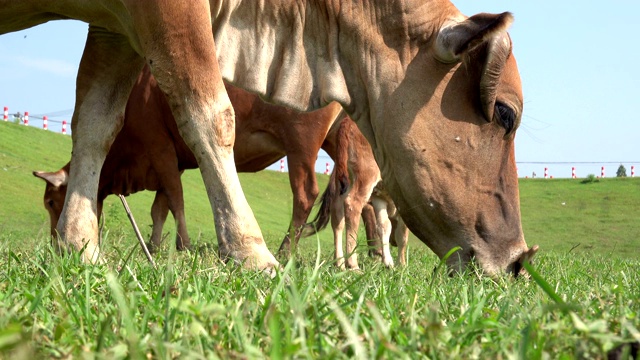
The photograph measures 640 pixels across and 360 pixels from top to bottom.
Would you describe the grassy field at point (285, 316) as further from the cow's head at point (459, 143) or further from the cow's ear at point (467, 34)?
the cow's ear at point (467, 34)

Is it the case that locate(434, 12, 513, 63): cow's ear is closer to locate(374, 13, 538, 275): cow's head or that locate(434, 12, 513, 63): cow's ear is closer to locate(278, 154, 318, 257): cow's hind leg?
locate(374, 13, 538, 275): cow's head

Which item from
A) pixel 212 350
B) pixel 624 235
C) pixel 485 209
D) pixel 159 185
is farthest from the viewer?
pixel 624 235

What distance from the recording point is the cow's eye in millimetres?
4395

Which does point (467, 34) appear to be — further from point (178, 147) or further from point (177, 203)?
point (177, 203)

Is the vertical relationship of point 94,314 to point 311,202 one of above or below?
above

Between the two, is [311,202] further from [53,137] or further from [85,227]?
[53,137]

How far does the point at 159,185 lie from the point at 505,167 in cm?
761

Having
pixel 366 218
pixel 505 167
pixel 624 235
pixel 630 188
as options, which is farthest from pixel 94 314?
pixel 630 188

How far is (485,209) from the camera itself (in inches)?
174

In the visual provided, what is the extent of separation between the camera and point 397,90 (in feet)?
14.1

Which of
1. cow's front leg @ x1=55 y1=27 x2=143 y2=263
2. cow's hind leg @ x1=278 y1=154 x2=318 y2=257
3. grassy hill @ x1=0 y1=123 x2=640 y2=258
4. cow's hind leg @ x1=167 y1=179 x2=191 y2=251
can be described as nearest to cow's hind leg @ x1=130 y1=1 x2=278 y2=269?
cow's front leg @ x1=55 y1=27 x2=143 y2=263

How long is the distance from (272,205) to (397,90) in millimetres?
24254

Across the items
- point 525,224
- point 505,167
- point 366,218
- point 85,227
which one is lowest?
point 525,224

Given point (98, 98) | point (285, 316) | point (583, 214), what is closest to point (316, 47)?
point (98, 98)
